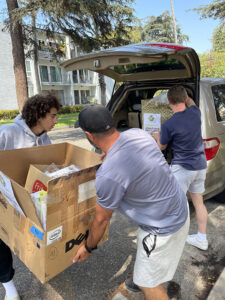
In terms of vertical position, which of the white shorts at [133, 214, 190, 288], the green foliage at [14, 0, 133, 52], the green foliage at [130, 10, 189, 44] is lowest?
the white shorts at [133, 214, 190, 288]

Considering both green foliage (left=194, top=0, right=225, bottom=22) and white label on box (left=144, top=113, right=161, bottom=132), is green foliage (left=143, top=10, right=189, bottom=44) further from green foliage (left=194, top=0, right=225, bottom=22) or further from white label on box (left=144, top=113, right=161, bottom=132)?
white label on box (left=144, top=113, right=161, bottom=132)

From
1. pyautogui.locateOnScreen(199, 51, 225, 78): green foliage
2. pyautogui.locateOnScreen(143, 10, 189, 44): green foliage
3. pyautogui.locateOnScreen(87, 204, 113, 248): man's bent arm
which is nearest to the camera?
pyautogui.locateOnScreen(87, 204, 113, 248): man's bent arm

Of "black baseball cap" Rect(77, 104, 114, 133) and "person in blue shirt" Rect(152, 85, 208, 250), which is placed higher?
"black baseball cap" Rect(77, 104, 114, 133)

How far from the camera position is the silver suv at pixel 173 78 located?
2.01 metres

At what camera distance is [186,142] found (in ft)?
7.41

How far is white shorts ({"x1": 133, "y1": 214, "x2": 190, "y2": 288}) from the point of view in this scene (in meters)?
1.37

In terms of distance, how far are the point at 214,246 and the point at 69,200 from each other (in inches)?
77.3

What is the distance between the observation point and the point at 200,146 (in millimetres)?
2318

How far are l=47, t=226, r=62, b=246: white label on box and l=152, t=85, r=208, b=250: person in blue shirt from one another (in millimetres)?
1432

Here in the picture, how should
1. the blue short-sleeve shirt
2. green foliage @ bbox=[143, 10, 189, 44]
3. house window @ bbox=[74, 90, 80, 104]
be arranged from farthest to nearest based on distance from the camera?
green foliage @ bbox=[143, 10, 189, 44]
house window @ bbox=[74, 90, 80, 104]
the blue short-sleeve shirt

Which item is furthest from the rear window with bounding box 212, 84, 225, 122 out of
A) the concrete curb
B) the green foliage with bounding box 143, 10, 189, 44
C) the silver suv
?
the green foliage with bounding box 143, 10, 189, 44

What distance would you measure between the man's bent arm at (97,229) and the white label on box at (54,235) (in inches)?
7.7

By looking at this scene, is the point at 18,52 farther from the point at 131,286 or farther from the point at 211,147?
the point at 131,286

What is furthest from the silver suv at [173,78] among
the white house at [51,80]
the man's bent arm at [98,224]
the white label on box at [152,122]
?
the white house at [51,80]
